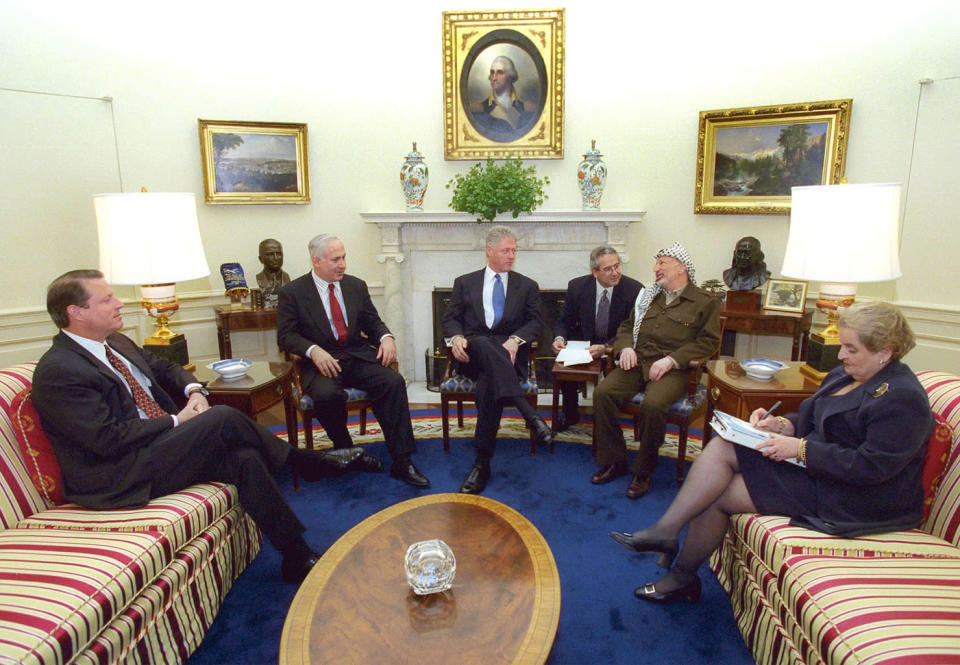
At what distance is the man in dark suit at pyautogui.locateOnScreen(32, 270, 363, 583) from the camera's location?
2.27m

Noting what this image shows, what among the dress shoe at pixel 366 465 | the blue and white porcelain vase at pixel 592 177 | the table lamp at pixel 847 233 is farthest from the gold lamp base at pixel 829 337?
the dress shoe at pixel 366 465

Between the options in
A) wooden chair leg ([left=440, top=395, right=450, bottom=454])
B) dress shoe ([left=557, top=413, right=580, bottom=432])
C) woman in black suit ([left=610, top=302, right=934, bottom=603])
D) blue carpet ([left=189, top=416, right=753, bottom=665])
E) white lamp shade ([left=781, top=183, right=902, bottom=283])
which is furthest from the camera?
dress shoe ([left=557, top=413, right=580, bottom=432])

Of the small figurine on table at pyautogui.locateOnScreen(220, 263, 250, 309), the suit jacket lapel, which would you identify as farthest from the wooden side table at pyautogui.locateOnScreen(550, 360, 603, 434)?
the small figurine on table at pyautogui.locateOnScreen(220, 263, 250, 309)

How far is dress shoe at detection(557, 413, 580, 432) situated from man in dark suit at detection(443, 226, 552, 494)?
48cm

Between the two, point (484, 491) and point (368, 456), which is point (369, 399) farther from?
point (484, 491)

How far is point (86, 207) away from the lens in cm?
474

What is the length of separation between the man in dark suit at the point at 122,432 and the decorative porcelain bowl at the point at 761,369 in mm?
2517

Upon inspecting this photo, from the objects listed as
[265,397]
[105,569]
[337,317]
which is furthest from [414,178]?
[105,569]

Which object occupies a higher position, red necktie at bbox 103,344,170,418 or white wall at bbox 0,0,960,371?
white wall at bbox 0,0,960,371

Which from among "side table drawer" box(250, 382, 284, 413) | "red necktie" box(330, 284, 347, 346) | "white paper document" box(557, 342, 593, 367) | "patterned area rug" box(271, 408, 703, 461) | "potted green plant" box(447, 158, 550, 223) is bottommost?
"patterned area rug" box(271, 408, 703, 461)

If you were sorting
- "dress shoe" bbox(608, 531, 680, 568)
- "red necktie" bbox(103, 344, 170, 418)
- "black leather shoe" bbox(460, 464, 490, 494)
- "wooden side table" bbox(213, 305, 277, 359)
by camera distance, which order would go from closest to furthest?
"dress shoe" bbox(608, 531, 680, 568) < "red necktie" bbox(103, 344, 170, 418) < "black leather shoe" bbox(460, 464, 490, 494) < "wooden side table" bbox(213, 305, 277, 359)

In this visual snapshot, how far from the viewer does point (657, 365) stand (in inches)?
137

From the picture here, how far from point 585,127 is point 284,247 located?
3093mm

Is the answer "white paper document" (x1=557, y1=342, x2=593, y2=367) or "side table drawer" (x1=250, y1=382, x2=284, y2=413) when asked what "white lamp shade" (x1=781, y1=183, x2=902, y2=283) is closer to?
"white paper document" (x1=557, y1=342, x2=593, y2=367)
